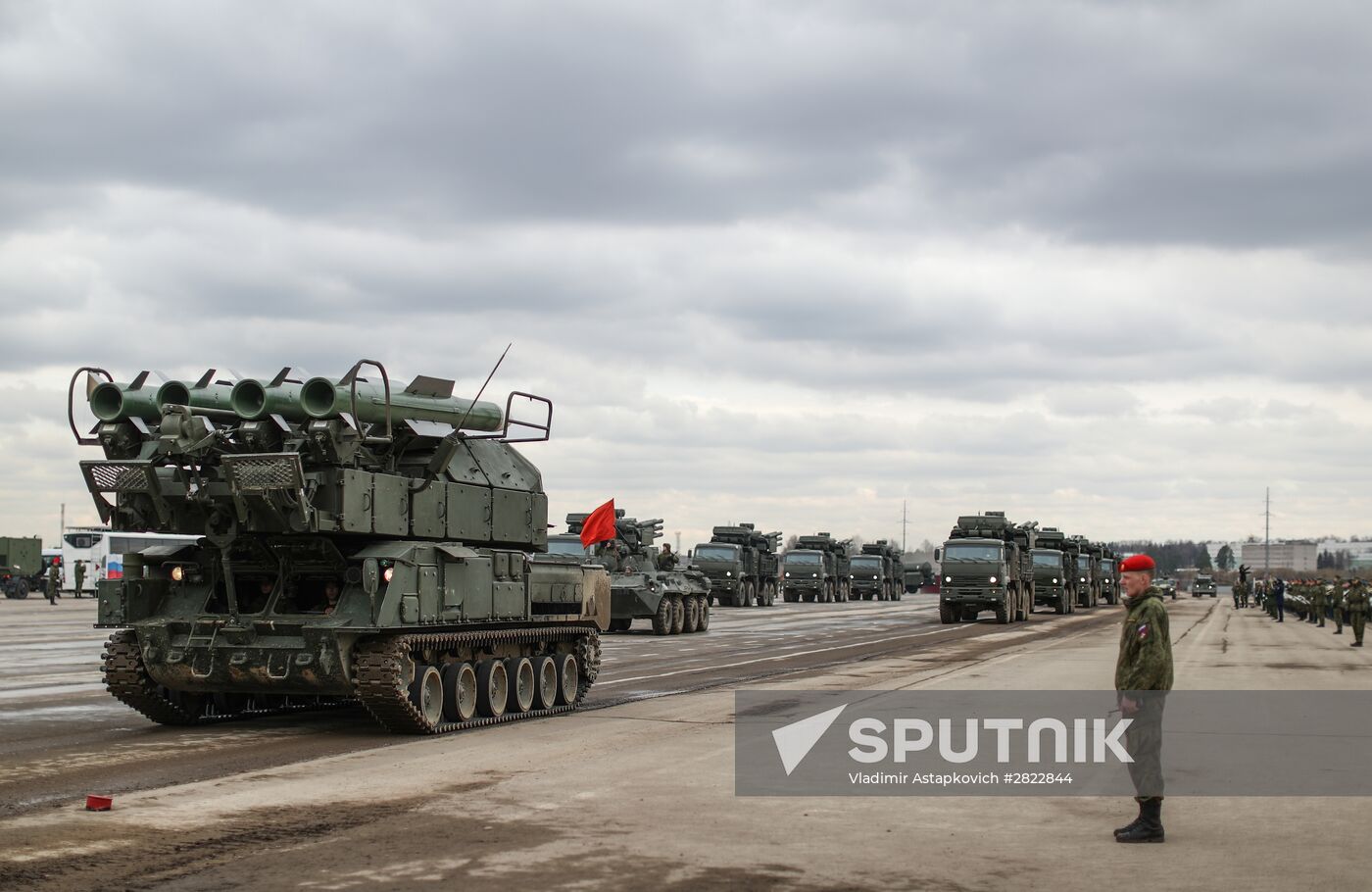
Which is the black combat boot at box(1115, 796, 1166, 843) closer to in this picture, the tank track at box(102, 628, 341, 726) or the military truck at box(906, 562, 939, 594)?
the tank track at box(102, 628, 341, 726)

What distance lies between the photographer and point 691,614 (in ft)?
132

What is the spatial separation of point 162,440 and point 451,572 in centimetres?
323

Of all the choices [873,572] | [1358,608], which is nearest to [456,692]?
[1358,608]

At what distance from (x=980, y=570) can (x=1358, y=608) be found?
42.8 ft

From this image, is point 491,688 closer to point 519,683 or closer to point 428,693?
point 519,683

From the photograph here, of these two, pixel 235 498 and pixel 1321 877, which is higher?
pixel 235 498

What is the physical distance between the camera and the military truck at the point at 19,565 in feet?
223

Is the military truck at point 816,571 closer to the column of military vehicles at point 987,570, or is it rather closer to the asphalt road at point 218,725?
the column of military vehicles at point 987,570

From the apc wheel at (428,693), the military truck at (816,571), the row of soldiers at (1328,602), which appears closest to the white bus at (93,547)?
the military truck at (816,571)

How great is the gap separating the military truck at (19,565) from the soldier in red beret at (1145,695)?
67.0 meters

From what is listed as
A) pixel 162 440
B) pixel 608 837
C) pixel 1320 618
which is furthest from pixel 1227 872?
pixel 1320 618

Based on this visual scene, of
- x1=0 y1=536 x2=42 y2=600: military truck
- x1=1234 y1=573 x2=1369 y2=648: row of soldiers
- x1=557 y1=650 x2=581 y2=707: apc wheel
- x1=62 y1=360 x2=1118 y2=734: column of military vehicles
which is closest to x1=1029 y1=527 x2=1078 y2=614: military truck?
x1=1234 y1=573 x2=1369 y2=648: row of soldiers

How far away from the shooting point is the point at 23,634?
34844mm

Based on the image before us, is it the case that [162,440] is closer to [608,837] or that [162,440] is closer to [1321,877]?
[608,837]
